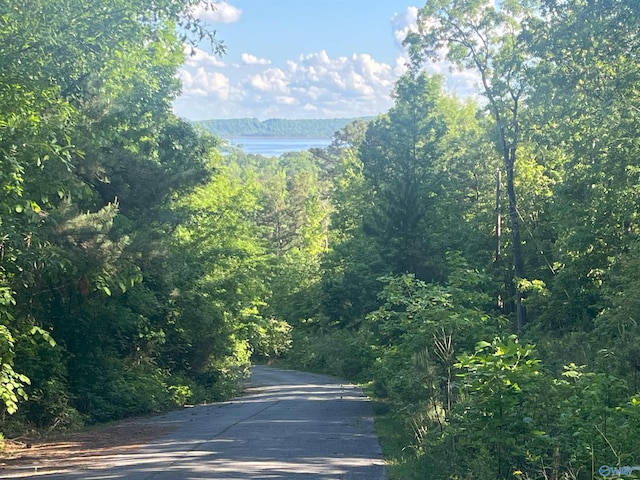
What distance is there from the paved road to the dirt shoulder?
1.55 ft

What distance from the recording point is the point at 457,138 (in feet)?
136

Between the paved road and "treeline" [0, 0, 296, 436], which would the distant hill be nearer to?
"treeline" [0, 0, 296, 436]

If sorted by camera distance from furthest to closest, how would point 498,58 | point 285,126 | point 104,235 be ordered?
1. point 285,126
2. point 498,58
3. point 104,235

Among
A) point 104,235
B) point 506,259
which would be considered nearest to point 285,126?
point 506,259

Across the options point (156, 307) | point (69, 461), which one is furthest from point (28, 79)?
point (156, 307)

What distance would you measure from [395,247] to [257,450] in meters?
21.0

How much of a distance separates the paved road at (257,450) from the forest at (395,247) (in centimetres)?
80

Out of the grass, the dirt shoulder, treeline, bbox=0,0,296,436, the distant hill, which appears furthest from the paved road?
the distant hill

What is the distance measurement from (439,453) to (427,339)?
3.69m

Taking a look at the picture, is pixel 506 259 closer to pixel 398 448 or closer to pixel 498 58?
pixel 498 58

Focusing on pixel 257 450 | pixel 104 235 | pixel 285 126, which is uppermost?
pixel 285 126

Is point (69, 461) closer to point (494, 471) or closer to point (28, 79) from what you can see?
point (28, 79)

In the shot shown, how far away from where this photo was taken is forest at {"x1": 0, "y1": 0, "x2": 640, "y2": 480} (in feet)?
29.6

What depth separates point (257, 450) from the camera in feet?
39.0
